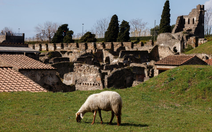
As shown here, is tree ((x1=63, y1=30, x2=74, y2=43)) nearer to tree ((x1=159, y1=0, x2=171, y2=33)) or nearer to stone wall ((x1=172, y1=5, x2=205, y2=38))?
tree ((x1=159, y1=0, x2=171, y2=33))

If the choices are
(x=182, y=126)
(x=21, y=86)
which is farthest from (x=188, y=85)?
(x=21, y=86)

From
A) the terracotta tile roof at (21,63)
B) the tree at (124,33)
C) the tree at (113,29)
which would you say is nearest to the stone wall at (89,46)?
the tree at (124,33)

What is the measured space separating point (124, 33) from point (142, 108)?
2294 inches

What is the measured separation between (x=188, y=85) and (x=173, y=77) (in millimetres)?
1596

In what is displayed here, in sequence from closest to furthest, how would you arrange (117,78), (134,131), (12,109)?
(134,131)
(12,109)
(117,78)

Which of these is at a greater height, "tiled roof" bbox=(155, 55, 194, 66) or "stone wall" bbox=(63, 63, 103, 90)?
"tiled roof" bbox=(155, 55, 194, 66)

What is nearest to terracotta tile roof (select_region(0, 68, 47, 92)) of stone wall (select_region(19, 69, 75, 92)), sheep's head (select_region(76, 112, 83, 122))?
stone wall (select_region(19, 69, 75, 92))

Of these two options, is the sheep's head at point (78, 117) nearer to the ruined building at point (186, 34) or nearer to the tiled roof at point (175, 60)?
the tiled roof at point (175, 60)

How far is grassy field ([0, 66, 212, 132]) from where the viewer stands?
883cm

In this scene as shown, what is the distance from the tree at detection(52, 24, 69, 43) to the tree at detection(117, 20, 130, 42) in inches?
876

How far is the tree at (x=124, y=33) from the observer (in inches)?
2749

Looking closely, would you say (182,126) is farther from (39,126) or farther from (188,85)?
(188,85)

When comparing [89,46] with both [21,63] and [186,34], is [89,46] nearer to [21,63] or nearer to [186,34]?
[186,34]

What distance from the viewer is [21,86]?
47.8 feet
